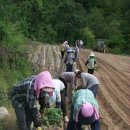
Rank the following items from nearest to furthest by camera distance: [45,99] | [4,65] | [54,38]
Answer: [45,99] < [4,65] < [54,38]

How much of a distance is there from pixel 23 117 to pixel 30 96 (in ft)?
2.44

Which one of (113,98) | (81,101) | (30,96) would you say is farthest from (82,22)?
(30,96)

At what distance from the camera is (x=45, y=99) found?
26.1 ft

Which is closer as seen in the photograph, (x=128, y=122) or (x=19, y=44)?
(x=128, y=122)

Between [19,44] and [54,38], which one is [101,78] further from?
[54,38]

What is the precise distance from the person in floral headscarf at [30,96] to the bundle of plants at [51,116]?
601 mm

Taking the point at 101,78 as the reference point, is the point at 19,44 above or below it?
above

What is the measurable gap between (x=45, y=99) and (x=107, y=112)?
707 centimetres

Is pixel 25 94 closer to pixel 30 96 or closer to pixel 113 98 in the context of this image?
pixel 30 96

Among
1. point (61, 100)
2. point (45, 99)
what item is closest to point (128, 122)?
point (61, 100)

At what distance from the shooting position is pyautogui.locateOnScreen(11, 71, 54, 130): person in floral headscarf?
7.39m

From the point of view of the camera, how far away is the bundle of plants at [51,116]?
9.09m

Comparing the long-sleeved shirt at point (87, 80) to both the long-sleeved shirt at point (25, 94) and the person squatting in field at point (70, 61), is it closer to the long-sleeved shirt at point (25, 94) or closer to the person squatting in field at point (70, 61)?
the long-sleeved shirt at point (25, 94)

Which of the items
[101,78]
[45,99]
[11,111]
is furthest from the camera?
[101,78]
